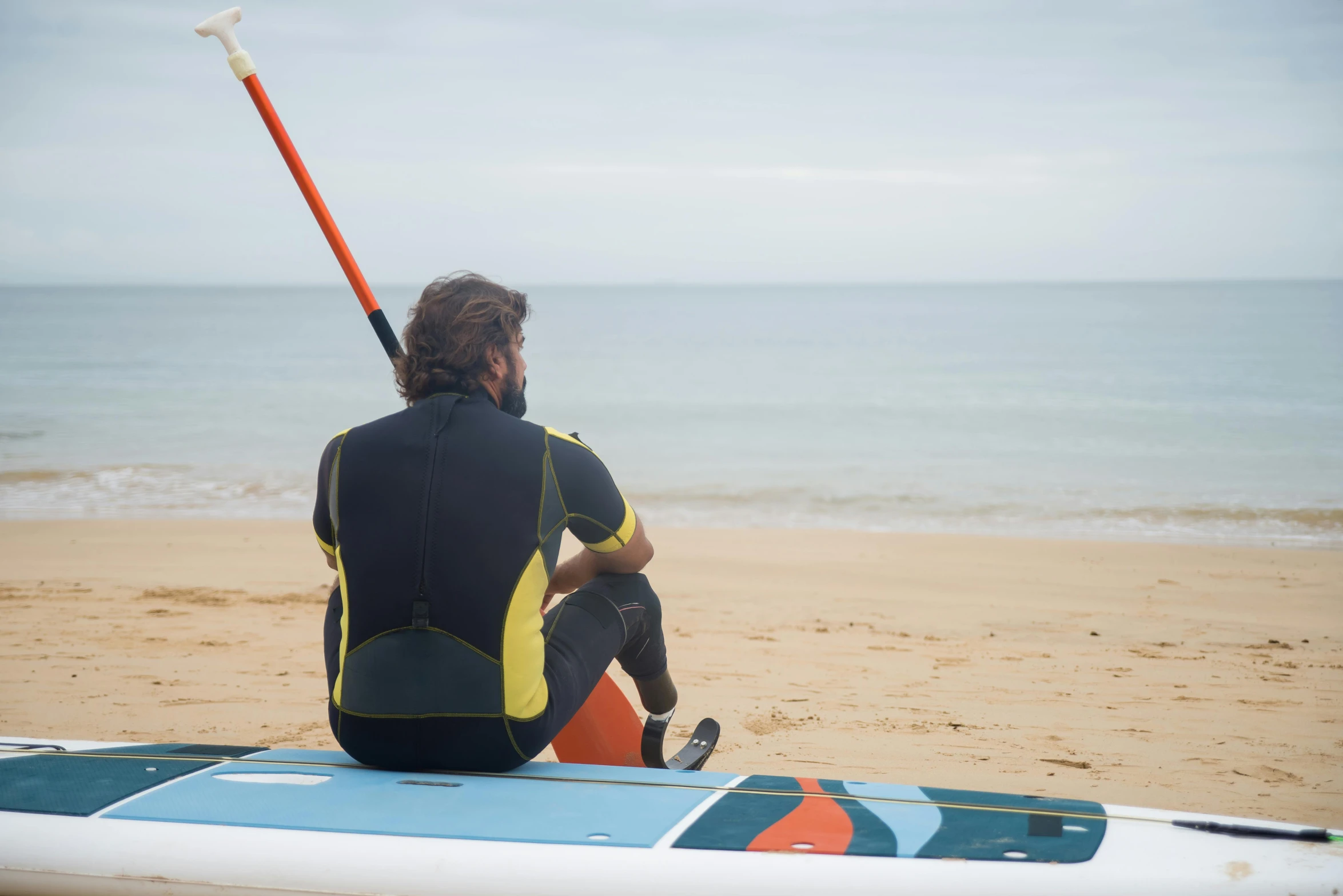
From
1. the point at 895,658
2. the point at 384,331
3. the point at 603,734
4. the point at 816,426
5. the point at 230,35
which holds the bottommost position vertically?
the point at 895,658

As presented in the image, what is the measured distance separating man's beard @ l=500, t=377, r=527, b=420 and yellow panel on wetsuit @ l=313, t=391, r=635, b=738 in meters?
0.17

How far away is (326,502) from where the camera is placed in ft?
6.11

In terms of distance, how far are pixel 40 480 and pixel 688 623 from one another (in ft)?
28.9

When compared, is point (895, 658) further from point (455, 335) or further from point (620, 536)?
point (455, 335)

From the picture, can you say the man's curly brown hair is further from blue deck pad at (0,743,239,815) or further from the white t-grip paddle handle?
the white t-grip paddle handle

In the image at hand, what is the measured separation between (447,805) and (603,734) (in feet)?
2.66

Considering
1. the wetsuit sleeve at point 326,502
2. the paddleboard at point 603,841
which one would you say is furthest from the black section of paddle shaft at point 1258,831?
the wetsuit sleeve at point 326,502

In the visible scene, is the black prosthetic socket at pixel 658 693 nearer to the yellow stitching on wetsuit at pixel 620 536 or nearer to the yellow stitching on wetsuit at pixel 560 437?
the yellow stitching on wetsuit at pixel 620 536

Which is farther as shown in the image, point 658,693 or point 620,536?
point 658,693

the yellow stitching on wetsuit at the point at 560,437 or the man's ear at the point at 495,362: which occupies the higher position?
the man's ear at the point at 495,362

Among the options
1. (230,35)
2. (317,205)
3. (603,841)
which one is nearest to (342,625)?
(603,841)

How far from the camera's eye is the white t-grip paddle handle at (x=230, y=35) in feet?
8.70

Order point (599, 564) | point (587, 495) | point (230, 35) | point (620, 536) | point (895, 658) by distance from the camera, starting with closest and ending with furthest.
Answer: point (587, 495), point (620, 536), point (599, 564), point (230, 35), point (895, 658)

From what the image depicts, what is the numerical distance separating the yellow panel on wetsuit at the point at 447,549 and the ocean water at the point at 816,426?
6794mm
